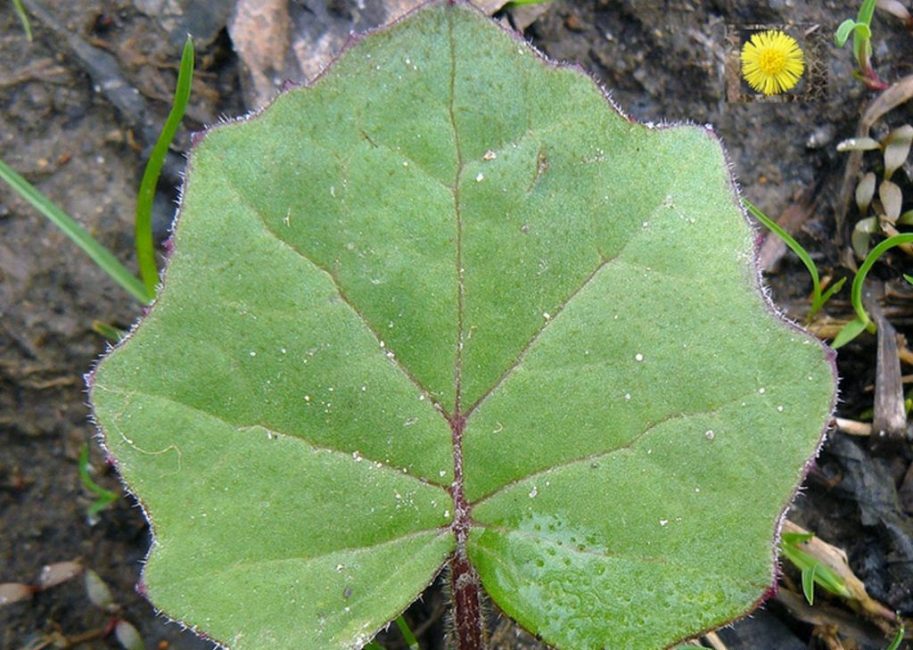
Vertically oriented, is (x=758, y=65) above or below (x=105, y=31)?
above

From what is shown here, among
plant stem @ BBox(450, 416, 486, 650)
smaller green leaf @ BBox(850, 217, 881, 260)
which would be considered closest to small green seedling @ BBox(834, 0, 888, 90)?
smaller green leaf @ BBox(850, 217, 881, 260)

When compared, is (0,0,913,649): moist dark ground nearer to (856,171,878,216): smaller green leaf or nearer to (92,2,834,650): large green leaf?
(856,171,878,216): smaller green leaf

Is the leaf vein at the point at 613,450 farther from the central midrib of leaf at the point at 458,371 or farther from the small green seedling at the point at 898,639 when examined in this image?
the small green seedling at the point at 898,639

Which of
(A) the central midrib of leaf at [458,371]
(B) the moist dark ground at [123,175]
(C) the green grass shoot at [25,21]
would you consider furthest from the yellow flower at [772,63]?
(C) the green grass shoot at [25,21]

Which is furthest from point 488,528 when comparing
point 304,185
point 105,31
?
point 105,31

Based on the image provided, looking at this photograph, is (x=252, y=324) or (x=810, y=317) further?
(x=810, y=317)

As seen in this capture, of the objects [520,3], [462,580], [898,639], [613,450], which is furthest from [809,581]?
[520,3]

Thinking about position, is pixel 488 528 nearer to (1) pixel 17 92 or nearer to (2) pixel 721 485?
(2) pixel 721 485
